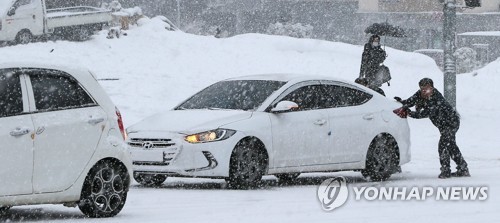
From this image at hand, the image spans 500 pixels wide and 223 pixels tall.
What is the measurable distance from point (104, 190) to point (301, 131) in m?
4.35

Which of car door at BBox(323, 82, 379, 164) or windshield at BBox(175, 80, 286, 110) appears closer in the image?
windshield at BBox(175, 80, 286, 110)

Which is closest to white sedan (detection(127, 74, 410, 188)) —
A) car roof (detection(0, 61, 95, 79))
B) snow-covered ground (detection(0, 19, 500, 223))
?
snow-covered ground (detection(0, 19, 500, 223))

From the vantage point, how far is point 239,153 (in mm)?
14312

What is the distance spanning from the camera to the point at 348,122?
15867 mm

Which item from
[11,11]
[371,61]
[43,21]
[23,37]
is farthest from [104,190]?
[43,21]

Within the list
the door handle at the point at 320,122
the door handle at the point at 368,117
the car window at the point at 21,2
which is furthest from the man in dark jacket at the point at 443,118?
the car window at the point at 21,2

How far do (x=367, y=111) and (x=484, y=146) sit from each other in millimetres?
6158

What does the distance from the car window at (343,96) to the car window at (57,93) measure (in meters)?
5.00

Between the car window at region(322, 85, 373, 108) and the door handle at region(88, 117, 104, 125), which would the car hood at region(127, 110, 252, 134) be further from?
the door handle at region(88, 117, 104, 125)

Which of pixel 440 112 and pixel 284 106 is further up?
pixel 284 106

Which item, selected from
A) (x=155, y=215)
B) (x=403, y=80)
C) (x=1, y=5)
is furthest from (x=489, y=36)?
(x=155, y=215)

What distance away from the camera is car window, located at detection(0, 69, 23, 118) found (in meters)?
10.6

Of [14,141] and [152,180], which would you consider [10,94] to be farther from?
[152,180]

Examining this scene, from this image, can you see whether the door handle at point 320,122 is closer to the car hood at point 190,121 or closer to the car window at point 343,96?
the car window at point 343,96
